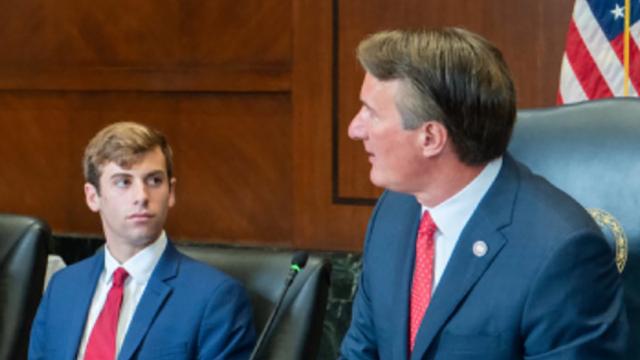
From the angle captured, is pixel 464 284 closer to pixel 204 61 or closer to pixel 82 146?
pixel 204 61

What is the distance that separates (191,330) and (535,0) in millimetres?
2126

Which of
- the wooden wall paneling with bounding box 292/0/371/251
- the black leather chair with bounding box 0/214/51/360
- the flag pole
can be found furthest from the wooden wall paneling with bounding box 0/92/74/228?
the flag pole

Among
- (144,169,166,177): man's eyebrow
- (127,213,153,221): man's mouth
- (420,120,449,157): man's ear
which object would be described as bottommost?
(127,213,153,221): man's mouth

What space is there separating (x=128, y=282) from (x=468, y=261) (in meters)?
1.18

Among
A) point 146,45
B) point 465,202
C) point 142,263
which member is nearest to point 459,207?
point 465,202

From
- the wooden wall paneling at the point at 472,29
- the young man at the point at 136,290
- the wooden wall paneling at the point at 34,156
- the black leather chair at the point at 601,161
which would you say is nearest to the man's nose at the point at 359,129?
the black leather chair at the point at 601,161

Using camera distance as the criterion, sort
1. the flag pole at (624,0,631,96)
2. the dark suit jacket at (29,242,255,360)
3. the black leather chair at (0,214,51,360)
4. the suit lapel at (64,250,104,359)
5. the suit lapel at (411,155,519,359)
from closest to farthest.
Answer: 1. the suit lapel at (411,155,519,359)
2. the dark suit jacket at (29,242,255,360)
3. the suit lapel at (64,250,104,359)
4. the black leather chair at (0,214,51,360)
5. the flag pole at (624,0,631,96)

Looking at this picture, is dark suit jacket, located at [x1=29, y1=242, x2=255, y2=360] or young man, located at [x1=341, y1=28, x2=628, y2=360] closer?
young man, located at [x1=341, y1=28, x2=628, y2=360]

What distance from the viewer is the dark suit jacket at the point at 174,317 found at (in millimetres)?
2672

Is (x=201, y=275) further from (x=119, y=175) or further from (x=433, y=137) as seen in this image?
(x=433, y=137)

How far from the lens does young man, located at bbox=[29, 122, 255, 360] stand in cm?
270

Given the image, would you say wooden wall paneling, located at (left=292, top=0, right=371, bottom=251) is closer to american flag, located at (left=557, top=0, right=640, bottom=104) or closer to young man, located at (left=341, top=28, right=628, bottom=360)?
american flag, located at (left=557, top=0, right=640, bottom=104)

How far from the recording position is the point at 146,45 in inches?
194

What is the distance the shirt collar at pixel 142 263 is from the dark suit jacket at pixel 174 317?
0.03 meters
